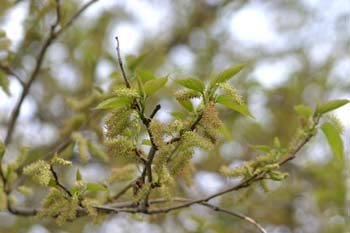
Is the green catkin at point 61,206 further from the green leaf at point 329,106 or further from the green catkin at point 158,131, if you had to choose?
the green leaf at point 329,106

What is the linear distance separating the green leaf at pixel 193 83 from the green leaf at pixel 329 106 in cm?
35

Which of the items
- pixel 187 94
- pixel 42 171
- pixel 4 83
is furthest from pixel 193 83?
pixel 4 83

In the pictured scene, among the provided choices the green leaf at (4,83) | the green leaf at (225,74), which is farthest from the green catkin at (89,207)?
the green leaf at (4,83)

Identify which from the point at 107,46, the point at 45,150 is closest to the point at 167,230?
the point at 45,150

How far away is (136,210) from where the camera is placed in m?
1.21

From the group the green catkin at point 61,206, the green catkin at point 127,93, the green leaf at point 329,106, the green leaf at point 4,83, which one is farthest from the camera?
the green leaf at point 4,83

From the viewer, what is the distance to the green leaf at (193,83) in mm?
Answer: 962

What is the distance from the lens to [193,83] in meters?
0.97

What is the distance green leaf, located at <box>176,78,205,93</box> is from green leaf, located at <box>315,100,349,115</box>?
1.15 ft

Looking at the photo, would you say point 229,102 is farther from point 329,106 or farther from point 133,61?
point 133,61

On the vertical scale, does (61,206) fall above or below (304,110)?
below

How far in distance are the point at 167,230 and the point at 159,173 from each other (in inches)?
61.7

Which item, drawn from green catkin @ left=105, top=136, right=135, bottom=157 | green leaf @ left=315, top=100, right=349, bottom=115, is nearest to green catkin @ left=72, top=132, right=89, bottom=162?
green catkin @ left=105, top=136, right=135, bottom=157

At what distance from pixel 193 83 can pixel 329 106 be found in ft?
1.28
